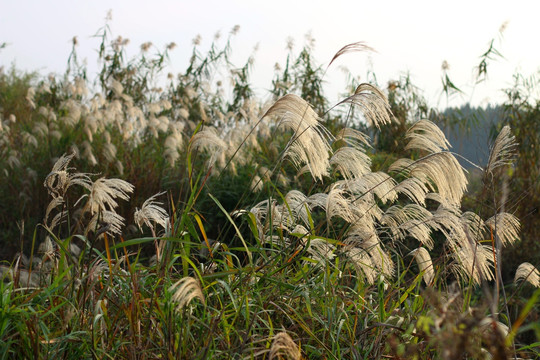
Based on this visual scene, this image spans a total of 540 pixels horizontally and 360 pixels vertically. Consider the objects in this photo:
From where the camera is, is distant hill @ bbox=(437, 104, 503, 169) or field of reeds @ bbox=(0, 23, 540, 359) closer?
field of reeds @ bbox=(0, 23, 540, 359)

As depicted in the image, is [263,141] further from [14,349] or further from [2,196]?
[14,349]

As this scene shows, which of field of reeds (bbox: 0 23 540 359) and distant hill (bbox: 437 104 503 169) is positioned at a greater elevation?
distant hill (bbox: 437 104 503 169)

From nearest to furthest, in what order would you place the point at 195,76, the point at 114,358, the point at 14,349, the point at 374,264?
the point at 114,358
the point at 14,349
the point at 374,264
the point at 195,76

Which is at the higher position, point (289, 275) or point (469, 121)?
point (469, 121)

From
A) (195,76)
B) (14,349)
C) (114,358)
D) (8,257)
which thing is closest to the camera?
(114,358)

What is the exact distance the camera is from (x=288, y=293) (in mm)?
2842

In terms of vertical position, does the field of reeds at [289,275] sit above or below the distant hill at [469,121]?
below

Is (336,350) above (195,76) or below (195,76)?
below

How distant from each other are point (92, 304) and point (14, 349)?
1.12ft

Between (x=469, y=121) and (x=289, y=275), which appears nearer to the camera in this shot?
(x=289, y=275)

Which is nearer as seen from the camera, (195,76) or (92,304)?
(92,304)

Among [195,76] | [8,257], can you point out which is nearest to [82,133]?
[8,257]

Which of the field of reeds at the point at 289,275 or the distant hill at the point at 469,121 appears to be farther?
the distant hill at the point at 469,121

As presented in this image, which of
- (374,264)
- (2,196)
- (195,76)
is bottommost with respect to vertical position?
(2,196)
